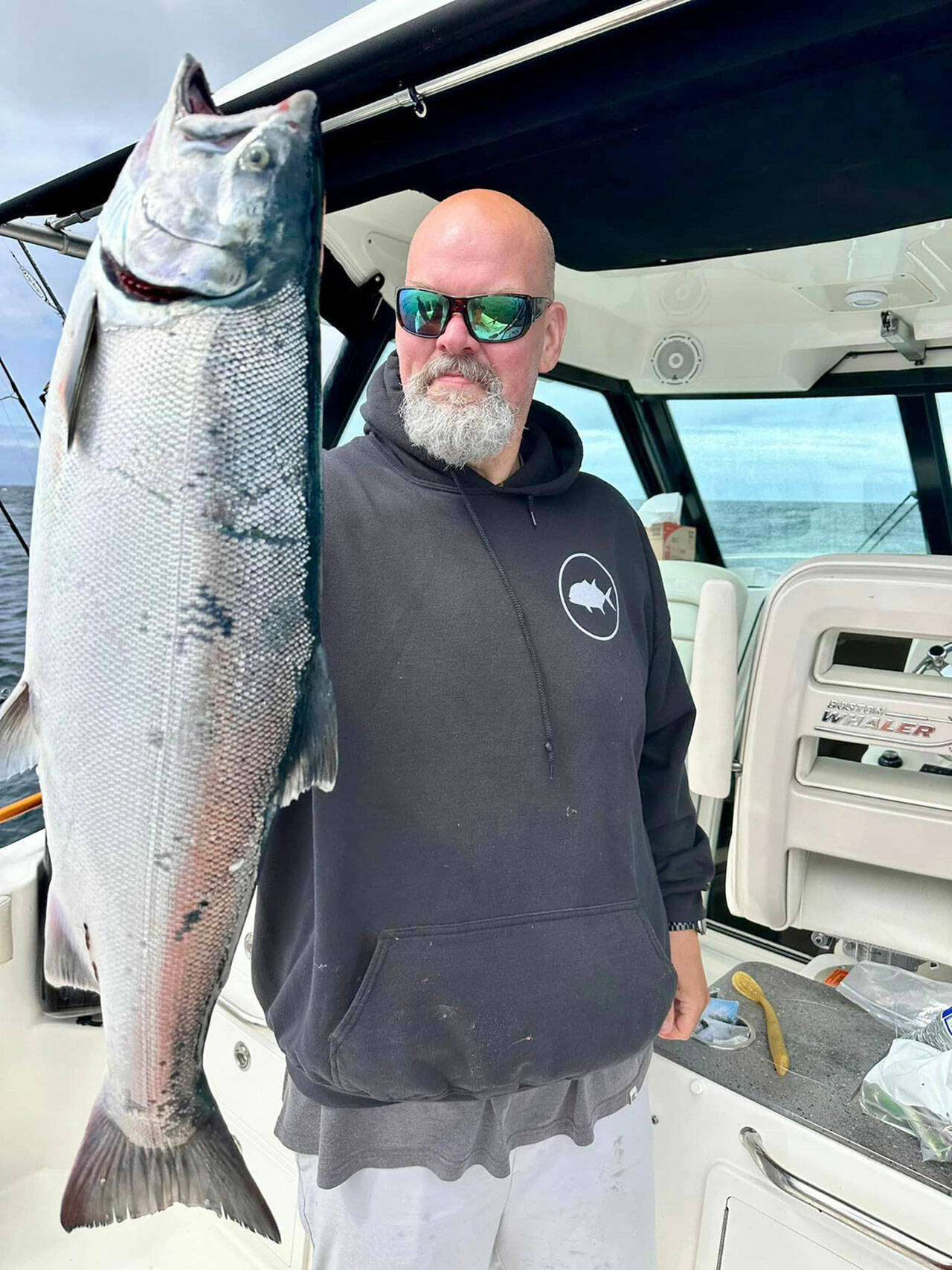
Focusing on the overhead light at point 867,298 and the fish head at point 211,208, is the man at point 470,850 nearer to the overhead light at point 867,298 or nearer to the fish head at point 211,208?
the fish head at point 211,208

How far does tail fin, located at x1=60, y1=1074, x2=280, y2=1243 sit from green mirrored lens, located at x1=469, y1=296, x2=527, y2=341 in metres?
1.17

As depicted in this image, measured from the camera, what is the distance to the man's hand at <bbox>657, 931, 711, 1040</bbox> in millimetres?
1795

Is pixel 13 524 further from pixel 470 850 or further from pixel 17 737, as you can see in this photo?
pixel 470 850

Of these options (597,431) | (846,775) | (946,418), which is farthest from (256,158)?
(597,431)

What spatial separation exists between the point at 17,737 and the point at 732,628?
1947 mm

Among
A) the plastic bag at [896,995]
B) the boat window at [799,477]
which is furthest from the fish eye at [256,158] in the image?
the boat window at [799,477]

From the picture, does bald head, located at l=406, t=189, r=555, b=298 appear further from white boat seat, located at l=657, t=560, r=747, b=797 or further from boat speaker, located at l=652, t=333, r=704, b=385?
boat speaker, located at l=652, t=333, r=704, b=385

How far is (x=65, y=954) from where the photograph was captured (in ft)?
3.42

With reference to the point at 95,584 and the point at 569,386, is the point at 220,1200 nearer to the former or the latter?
the point at 95,584

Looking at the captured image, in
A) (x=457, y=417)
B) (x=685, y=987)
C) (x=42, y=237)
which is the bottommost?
(x=685, y=987)

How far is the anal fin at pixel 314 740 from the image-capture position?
0.99 m

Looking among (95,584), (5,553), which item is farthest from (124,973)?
(5,553)

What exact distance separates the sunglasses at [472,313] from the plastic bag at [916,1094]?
165 cm

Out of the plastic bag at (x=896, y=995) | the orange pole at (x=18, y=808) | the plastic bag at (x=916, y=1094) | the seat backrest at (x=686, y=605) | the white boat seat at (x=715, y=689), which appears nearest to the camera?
the plastic bag at (x=916, y=1094)
